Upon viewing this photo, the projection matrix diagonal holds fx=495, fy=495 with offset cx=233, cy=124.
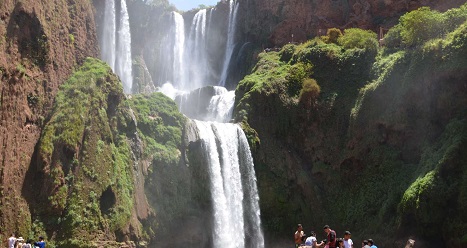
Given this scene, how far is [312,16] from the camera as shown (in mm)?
49906

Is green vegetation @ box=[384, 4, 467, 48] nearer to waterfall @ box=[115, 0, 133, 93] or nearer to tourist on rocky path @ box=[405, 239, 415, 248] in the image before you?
tourist on rocky path @ box=[405, 239, 415, 248]

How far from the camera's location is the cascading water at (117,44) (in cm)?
4894

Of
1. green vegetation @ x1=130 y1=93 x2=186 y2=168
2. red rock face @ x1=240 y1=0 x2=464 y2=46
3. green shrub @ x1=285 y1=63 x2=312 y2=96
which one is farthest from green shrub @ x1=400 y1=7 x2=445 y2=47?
green vegetation @ x1=130 y1=93 x2=186 y2=168

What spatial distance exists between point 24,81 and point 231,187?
14.8m

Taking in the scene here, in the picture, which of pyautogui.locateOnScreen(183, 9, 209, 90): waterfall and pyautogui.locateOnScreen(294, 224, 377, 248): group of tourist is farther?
pyautogui.locateOnScreen(183, 9, 209, 90): waterfall

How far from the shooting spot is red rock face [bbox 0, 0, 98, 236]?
23.9 metres

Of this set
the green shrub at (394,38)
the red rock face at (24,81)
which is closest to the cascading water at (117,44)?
the red rock face at (24,81)

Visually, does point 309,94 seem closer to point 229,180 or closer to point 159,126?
point 229,180

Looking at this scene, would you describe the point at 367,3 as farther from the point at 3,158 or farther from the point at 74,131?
the point at 3,158

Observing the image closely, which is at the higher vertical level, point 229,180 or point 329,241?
point 229,180

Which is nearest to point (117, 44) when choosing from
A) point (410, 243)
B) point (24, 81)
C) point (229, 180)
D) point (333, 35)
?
point (333, 35)

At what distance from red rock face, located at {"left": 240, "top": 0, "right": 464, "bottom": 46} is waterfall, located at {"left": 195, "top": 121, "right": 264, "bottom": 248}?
18207 millimetres

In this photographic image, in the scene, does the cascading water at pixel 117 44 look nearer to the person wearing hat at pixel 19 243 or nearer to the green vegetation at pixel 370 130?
the green vegetation at pixel 370 130

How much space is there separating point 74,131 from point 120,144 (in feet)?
12.3
